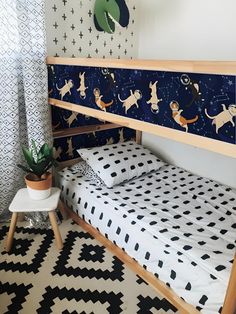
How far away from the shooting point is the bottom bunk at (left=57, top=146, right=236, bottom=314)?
4.29 feet

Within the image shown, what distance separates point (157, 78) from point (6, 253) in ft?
5.07

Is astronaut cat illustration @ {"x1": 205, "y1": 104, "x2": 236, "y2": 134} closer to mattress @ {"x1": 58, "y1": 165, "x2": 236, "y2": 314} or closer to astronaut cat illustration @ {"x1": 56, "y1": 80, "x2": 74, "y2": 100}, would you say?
mattress @ {"x1": 58, "y1": 165, "x2": 236, "y2": 314}

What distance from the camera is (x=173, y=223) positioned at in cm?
162

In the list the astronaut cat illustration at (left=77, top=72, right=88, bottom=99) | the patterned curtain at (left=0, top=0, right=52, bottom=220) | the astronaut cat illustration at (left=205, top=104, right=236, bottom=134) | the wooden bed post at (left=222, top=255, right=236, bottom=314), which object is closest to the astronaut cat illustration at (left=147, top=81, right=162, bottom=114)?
the astronaut cat illustration at (left=205, top=104, right=236, bottom=134)

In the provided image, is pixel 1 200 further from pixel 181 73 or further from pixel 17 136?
pixel 181 73

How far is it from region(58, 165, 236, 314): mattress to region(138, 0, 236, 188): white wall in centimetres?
16

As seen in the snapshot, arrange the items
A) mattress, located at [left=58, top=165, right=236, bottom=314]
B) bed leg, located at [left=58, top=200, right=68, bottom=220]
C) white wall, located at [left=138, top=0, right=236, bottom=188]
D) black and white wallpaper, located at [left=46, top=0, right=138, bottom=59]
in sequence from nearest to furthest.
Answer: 1. mattress, located at [left=58, top=165, right=236, bottom=314]
2. white wall, located at [left=138, top=0, right=236, bottom=188]
3. black and white wallpaper, located at [left=46, top=0, right=138, bottom=59]
4. bed leg, located at [left=58, top=200, right=68, bottom=220]

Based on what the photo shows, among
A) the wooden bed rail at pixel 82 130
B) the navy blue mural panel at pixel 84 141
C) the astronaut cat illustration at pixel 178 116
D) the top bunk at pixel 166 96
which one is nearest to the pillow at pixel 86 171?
the navy blue mural panel at pixel 84 141

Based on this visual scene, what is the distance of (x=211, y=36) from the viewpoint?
80.5 inches

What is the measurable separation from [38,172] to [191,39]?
5.25ft

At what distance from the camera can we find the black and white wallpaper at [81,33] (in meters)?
2.09

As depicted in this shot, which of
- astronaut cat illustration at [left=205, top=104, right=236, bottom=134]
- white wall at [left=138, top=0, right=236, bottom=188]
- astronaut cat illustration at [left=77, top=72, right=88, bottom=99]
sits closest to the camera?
astronaut cat illustration at [left=205, top=104, right=236, bottom=134]

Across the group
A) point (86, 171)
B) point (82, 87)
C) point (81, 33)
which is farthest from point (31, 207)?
point (81, 33)

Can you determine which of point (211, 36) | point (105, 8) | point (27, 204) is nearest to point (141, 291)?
point (27, 204)
